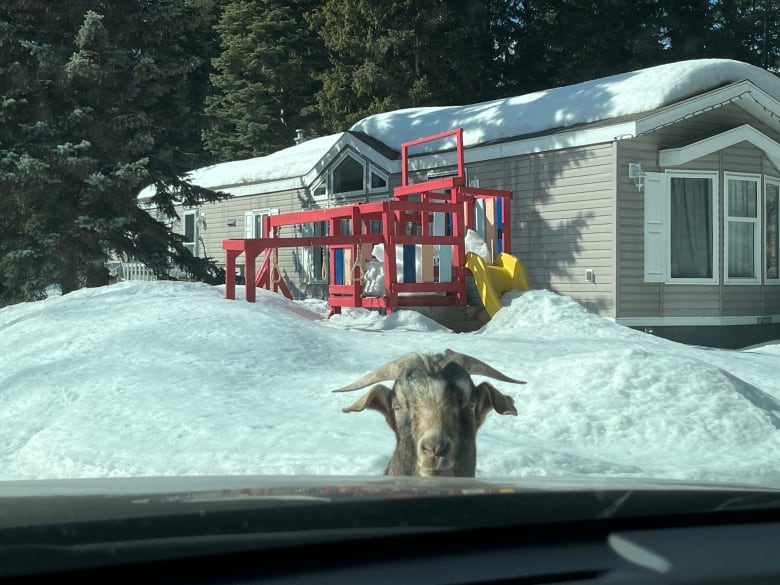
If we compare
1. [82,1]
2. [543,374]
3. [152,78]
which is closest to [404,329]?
[543,374]

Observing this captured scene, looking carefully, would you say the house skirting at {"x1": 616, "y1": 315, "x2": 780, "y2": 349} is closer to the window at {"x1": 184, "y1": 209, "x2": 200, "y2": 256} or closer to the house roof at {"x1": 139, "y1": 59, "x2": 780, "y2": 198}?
the house roof at {"x1": 139, "y1": 59, "x2": 780, "y2": 198}

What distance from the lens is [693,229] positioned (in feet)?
48.6

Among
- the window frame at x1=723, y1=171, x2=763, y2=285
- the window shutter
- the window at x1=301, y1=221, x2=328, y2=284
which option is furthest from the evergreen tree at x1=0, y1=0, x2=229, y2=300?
the window frame at x1=723, y1=171, x2=763, y2=285

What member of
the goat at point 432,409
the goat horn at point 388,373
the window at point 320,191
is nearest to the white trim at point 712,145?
the window at point 320,191

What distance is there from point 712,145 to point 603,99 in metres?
1.89

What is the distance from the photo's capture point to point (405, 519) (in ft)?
4.80

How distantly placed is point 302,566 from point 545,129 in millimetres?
14956

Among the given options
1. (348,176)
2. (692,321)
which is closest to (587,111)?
(692,321)

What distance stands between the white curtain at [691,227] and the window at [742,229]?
0.34m

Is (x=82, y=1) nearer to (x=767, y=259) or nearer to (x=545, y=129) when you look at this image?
(x=545, y=129)

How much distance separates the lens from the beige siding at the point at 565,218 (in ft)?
47.3

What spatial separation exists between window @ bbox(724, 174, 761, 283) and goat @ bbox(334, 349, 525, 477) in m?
11.9

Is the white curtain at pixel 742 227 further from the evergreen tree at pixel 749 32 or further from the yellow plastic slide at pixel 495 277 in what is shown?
the evergreen tree at pixel 749 32

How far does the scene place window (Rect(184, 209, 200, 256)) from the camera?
84.9ft
